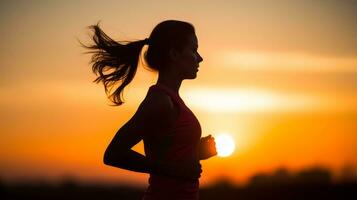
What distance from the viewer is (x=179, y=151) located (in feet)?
15.9

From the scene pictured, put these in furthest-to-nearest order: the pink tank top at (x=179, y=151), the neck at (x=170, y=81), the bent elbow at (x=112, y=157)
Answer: the neck at (x=170, y=81) < the pink tank top at (x=179, y=151) < the bent elbow at (x=112, y=157)

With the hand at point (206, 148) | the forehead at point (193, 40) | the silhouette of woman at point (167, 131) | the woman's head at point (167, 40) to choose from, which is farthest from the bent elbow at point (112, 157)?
the forehead at point (193, 40)

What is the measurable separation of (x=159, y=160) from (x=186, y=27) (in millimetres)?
925

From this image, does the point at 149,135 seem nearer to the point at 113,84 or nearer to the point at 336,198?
the point at 113,84

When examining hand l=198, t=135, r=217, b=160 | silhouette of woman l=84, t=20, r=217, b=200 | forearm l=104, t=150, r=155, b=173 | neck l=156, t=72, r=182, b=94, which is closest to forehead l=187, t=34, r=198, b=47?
silhouette of woman l=84, t=20, r=217, b=200

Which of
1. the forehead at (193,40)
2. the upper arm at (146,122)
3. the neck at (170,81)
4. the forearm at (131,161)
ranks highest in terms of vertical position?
the forehead at (193,40)

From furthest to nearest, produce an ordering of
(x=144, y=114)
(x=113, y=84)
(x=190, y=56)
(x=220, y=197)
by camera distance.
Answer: (x=220, y=197)
(x=113, y=84)
(x=190, y=56)
(x=144, y=114)

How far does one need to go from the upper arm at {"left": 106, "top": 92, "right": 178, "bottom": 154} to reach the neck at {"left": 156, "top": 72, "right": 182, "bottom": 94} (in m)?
0.22

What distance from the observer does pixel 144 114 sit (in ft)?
15.6

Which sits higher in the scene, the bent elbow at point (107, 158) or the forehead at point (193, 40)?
the forehead at point (193, 40)

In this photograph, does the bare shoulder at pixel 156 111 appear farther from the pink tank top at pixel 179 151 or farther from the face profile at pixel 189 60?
the face profile at pixel 189 60

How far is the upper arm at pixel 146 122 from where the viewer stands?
15.5 ft

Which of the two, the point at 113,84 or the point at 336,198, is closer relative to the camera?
the point at 113,84

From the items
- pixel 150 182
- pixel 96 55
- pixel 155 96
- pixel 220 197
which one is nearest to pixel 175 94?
pixel 155 96
